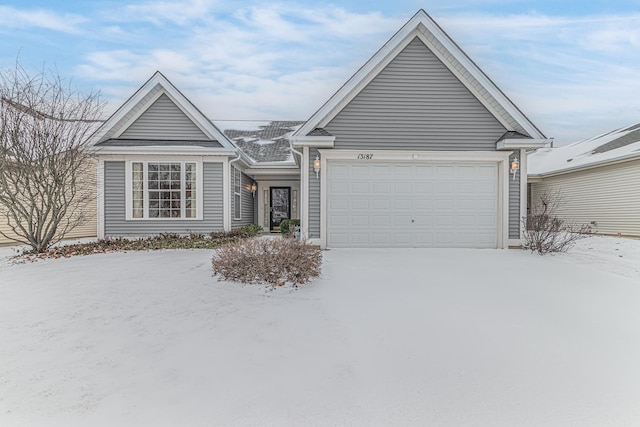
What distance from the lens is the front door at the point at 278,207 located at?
55.5 ft

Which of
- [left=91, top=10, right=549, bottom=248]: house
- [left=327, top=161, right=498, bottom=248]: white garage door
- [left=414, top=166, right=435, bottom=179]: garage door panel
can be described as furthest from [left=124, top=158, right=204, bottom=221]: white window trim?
[left=414, top=166, right=435, bottom=179]: garage door panel

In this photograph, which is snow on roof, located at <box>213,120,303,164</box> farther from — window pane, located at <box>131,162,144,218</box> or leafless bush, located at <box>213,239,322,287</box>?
leafless bush, located at <box>213,239,322,287</box>

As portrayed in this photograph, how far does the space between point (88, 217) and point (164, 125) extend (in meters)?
5.08

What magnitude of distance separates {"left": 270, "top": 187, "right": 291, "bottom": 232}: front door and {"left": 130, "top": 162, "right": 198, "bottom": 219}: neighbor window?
558cm

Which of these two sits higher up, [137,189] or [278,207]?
[137,189]

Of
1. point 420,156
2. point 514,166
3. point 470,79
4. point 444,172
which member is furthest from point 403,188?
point 470,79

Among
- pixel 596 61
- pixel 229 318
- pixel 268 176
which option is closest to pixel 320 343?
pixel 229 318

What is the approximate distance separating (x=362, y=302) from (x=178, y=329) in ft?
7.73

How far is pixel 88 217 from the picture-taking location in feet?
43.5

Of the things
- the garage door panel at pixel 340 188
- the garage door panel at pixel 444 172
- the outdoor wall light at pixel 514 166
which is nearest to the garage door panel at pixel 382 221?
the garage door panel at pixel 340 188

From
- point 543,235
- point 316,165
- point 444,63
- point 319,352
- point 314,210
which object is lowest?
point 319,352

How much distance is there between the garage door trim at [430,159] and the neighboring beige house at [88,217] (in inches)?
292

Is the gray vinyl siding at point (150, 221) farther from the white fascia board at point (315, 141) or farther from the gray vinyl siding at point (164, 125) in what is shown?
the white fascia board at point (315, 141)

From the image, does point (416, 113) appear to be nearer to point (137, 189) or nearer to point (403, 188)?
point (403, 188)
